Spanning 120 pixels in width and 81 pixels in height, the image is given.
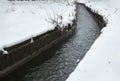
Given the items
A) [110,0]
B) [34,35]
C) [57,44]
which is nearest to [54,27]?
[57,44]

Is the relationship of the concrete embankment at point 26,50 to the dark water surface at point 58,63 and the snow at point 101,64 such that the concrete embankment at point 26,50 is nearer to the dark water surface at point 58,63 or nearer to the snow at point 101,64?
the dark water surface at point 58,63

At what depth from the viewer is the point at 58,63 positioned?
47.6ft

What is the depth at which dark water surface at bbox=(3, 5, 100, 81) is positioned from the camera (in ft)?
41.1

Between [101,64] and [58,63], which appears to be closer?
[101,64]

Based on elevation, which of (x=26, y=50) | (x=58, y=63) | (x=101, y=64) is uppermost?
(x=101, y=64)

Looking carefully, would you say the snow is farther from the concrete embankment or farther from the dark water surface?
the concrete embankment

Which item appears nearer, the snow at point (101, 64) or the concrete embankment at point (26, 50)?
the snow at point (101, 64)

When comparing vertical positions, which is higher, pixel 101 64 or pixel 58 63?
pixel 101 64

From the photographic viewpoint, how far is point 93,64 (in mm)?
10766

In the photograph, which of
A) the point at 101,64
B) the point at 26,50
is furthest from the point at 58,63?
the point at 101,64

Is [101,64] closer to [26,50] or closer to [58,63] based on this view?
[58,63]

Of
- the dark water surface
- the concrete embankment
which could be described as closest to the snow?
the dark water surface

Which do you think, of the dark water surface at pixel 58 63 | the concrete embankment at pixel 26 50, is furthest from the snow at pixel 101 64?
the concrete embankment at pixel 26 50

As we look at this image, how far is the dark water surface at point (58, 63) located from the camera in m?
12.5
